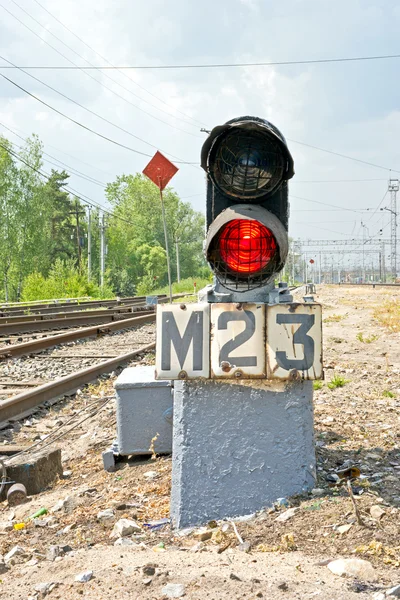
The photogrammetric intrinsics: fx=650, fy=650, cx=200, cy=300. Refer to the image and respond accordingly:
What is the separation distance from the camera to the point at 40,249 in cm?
5625

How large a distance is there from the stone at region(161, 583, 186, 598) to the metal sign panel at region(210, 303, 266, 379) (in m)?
0.98

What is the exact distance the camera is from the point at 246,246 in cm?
313

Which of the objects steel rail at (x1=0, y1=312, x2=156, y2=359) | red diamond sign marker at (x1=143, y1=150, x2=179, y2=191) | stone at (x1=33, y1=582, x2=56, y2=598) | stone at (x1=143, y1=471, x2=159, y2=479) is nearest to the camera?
stone at (x1=33, y1=582, x2=56, y2=598)

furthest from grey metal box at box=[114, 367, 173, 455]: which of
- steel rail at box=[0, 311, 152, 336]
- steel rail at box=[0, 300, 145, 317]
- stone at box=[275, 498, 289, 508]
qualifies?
steel rail at box=[0, 300, 145, 317]

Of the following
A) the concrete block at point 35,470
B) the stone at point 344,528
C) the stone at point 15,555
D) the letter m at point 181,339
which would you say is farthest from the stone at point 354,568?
the concrete block at point 35,470

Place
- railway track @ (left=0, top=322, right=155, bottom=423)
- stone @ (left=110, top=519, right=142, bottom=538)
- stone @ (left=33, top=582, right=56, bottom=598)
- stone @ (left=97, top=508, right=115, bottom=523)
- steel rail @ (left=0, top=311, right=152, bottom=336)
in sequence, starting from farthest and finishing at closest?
steel rail @ (left=0, top=311, right=152, bottom=336)
railway track @ (left=0, top=322, right=155, bottom=423)
stone @ (left=97, top=508, right=115, bottom=523)
stone @ (left=110, top=519, right=142, bottom=538)
stone @ (left=33, top=582, right=56, bottom=598)

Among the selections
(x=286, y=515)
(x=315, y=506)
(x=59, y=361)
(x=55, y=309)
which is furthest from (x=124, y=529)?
(x=55, y=309)

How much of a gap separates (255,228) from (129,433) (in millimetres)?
1944

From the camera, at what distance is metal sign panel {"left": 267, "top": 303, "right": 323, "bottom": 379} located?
3.15 metres

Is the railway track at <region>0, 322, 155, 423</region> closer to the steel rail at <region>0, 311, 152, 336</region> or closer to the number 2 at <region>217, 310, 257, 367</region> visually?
the steel rail at <region>0, 311, 152, 336</region>

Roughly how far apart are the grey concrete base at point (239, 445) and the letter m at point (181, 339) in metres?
0.15

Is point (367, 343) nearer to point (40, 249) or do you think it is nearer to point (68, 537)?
point (68, 537)

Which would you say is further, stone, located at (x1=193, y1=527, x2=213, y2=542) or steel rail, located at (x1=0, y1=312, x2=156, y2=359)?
steel rail, located at (x1=0, y1=312, x2=156, y2=359)

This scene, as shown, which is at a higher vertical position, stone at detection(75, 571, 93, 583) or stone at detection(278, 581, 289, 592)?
stone at detection(278, 581, 289, 592)
